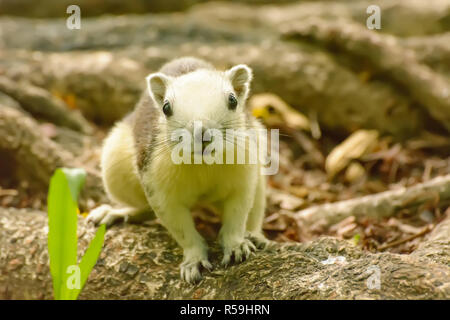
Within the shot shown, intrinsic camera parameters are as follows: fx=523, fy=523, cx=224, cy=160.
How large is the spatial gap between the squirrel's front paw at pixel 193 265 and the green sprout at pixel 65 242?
0.72 metres

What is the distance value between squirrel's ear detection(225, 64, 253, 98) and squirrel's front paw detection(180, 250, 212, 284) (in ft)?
4.13

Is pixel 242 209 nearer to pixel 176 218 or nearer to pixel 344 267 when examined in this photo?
pixel 176 218

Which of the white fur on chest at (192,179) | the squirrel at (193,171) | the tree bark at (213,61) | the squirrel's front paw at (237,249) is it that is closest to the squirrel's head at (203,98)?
the squirrel at (193,171)

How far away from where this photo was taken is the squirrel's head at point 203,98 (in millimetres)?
3414

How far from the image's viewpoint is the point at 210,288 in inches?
138

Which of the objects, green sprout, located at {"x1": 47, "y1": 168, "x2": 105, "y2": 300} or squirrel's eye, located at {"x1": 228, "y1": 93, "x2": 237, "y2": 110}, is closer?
green sprout, located at {"x1": 47, "y1": 168, "x2": 105, "y2": 300}

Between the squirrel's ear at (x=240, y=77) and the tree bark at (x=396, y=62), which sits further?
the tree bark at (x=396, y=62)

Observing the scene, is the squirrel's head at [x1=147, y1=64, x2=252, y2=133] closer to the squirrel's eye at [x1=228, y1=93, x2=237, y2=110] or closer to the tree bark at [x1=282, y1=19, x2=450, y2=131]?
the squirrel's eye at [x1=228, y1=93, x2=237, y2=110]

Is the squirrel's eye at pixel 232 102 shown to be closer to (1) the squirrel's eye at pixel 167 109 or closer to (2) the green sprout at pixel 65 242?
(1) the squirrel's eye at pixel 167 109

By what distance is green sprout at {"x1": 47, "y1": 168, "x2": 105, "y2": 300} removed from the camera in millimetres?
3084

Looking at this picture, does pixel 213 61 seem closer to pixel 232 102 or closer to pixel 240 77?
pixel 240 77

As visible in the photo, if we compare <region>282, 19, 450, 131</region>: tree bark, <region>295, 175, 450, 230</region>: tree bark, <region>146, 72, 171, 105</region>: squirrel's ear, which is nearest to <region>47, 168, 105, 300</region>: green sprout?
<region>146, 72, 171, 105</region>: squirrel's ear

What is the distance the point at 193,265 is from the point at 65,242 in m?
0.94
